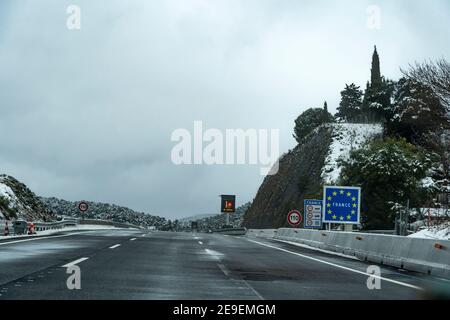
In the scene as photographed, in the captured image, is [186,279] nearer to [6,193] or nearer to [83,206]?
[6,193]

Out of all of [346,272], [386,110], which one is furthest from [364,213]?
[346,272]

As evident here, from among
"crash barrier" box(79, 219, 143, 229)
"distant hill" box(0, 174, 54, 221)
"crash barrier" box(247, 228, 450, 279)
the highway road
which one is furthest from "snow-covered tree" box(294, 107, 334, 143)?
the highway road

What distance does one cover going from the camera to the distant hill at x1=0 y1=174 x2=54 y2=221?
4375 centimetres

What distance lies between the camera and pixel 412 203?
51.4 meters

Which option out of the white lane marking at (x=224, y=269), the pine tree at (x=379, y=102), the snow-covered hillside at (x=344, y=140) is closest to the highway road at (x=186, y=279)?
the white lane marking at (x=224, y=269)

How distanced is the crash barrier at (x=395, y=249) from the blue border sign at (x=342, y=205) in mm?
1115

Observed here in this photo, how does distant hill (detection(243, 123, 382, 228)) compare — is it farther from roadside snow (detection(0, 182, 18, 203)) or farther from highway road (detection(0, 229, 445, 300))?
highway road (detection(0, 229, 445, 300))

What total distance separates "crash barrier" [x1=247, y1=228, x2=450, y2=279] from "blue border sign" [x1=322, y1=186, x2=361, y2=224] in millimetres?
1115

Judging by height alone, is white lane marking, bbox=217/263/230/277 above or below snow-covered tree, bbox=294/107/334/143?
below

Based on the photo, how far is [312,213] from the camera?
36.0m

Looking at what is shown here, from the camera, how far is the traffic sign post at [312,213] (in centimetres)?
3566

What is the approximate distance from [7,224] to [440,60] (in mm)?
24442
